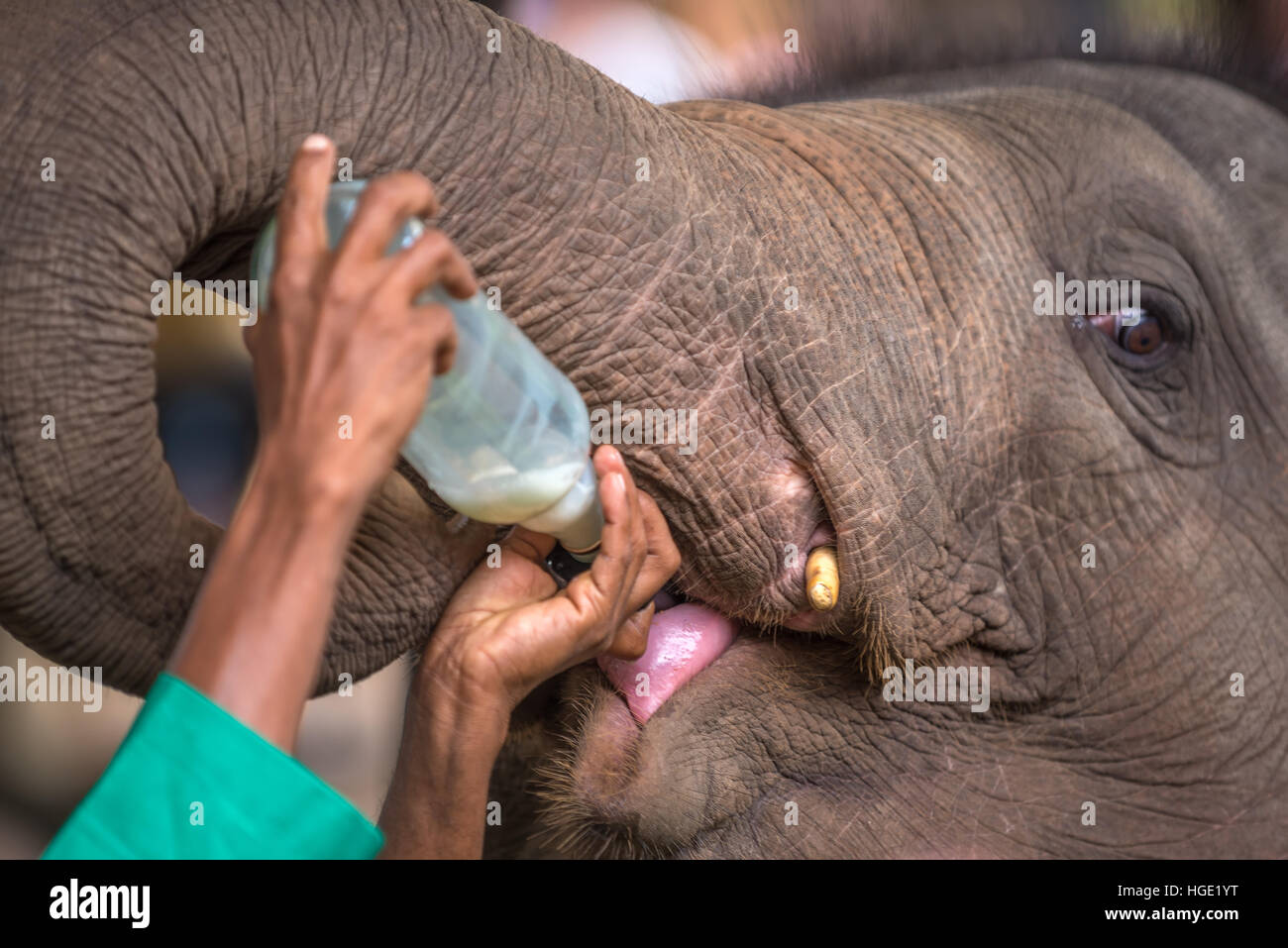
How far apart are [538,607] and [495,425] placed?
0.25m

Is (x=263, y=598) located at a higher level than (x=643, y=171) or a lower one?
lower

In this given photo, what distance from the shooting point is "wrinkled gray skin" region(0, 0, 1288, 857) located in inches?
43.2

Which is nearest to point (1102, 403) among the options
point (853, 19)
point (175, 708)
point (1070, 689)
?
point (1070, 689)

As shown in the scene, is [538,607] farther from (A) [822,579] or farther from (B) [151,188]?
(B) [151,188]

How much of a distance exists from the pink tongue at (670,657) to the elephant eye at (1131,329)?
599mm

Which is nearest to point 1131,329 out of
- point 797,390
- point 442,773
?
point 797,390

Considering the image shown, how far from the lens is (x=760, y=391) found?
57.3 inches

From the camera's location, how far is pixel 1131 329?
5.58 ft

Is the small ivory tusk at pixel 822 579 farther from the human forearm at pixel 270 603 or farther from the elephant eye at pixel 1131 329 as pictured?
the human forearm at pixel 270 603

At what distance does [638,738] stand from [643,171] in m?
0.63

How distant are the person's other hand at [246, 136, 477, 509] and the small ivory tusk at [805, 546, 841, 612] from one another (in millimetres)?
676

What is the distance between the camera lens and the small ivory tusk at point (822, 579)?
57.7 inches

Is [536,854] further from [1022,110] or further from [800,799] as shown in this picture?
[1022,110]

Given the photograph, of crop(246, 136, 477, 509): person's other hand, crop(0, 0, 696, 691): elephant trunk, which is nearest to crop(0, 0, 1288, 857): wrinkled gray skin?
crop(0, 0, 696, 691): elephant trunk
